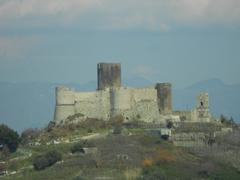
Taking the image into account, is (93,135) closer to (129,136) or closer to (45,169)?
(129,136)

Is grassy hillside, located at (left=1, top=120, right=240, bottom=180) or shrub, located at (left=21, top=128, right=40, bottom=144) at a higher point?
shrub, located at (left=21, top=128, right=40, bottom=144)

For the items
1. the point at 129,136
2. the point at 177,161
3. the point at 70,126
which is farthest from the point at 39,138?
the point at 177,161

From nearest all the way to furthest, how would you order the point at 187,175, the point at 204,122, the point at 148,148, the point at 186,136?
the point at 187,175 → the point at 148,148 → the point at 186,136 → the point at 204,122

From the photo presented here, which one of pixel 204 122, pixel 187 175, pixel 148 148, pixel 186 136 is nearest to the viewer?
pixel 187 175

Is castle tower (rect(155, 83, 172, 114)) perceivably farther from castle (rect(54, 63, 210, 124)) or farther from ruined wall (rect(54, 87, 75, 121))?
ruined wall (rect(54, 87, 75, 121))

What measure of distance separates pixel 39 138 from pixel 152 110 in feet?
28.2

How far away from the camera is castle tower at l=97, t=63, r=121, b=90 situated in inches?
3339

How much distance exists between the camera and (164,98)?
86.6m

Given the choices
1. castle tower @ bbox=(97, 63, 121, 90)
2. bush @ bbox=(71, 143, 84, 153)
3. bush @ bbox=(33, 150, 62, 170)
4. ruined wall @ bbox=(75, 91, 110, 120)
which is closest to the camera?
bush @ bbox=(33, 150, 62, 170)

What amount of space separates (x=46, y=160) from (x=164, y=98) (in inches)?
698

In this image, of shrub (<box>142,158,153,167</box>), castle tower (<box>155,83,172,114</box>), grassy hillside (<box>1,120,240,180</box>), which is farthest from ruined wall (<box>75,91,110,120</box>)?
shrub (<box>142,158,153,167</box>)

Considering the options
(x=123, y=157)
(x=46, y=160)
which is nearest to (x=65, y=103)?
(x=46, y=160)

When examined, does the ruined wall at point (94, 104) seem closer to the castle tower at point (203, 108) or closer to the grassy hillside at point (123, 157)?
the grassy hillside at point (123, 157)

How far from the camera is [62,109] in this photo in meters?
83.4
